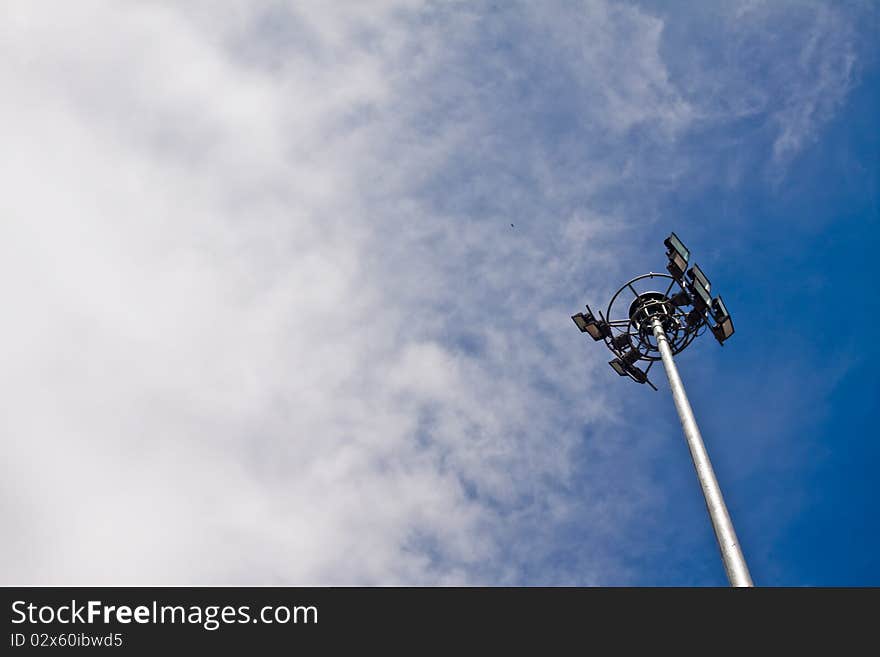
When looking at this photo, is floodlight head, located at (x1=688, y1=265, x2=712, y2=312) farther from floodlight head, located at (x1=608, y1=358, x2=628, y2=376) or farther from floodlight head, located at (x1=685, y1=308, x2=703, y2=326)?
floodlight head, located at (x1=608, y1=358, x2=628, y2=376)

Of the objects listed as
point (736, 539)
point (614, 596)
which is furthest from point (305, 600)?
point (736, 539)

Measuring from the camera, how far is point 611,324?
17.2 meters

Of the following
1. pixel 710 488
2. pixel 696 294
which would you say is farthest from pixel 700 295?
pixel 710 488

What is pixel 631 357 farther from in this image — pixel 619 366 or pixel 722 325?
pixel 722 325

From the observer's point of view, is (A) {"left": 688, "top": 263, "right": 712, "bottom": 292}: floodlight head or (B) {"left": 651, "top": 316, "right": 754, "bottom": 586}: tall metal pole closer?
(B) {"left": 651, "top": 316, "right": 754, "bottom": 586}: tall metal pole

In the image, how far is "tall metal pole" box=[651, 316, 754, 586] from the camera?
9.55 metres

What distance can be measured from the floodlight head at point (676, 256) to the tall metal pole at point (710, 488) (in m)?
2.65

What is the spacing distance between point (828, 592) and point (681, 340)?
28.9ft

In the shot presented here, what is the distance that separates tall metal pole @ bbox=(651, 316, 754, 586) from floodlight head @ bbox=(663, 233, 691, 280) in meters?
2.65

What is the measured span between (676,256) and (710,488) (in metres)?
7.16

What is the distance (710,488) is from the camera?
10.9m

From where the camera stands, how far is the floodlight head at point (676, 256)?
Answer: 16.3m

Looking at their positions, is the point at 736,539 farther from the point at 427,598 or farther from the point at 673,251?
the point at 673,251

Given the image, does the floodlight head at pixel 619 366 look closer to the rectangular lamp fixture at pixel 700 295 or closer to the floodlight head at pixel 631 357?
the floodlight head at pixel 631 357
